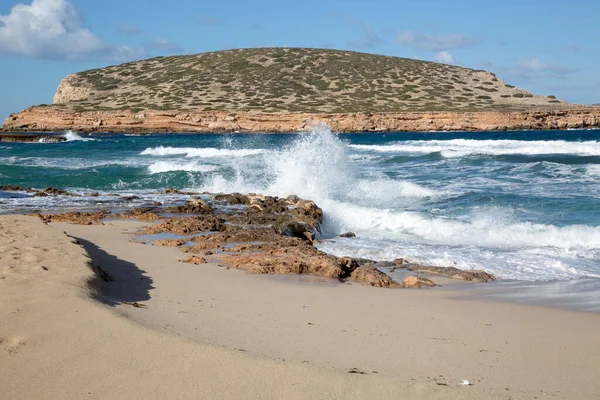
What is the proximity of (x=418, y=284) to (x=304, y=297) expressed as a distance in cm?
194

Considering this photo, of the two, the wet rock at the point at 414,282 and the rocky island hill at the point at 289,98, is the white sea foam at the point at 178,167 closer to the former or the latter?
the wet rock at the point at 414,282

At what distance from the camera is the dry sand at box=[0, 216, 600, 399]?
3.67m

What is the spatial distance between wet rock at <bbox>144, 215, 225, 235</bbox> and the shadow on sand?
2.32m

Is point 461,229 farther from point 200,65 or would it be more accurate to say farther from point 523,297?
point 200,65

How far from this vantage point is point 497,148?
116 feet

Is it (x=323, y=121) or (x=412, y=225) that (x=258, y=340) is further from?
(x=323, y=121)

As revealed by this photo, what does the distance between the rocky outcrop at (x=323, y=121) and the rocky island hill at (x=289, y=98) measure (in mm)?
98

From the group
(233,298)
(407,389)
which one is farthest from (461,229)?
(407,389)

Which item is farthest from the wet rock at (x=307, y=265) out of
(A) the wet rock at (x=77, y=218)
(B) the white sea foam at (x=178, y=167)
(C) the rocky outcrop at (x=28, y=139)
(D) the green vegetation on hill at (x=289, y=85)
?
(D) the green vegetation on hill at (x=289, y=85)

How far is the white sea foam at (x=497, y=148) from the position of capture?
3150 cm

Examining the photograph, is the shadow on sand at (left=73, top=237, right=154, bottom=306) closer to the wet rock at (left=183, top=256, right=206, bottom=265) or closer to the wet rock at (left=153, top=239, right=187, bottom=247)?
the wet rock at (left=183, top=256, right=206, bottom=265)

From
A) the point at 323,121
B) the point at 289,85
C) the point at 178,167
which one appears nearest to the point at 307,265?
the point at 178,167

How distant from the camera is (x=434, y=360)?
4426 millimetres

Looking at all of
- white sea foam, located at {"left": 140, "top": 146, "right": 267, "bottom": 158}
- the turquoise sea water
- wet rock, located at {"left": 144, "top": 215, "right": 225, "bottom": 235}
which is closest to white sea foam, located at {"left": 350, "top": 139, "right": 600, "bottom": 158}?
the turquoise sea water
